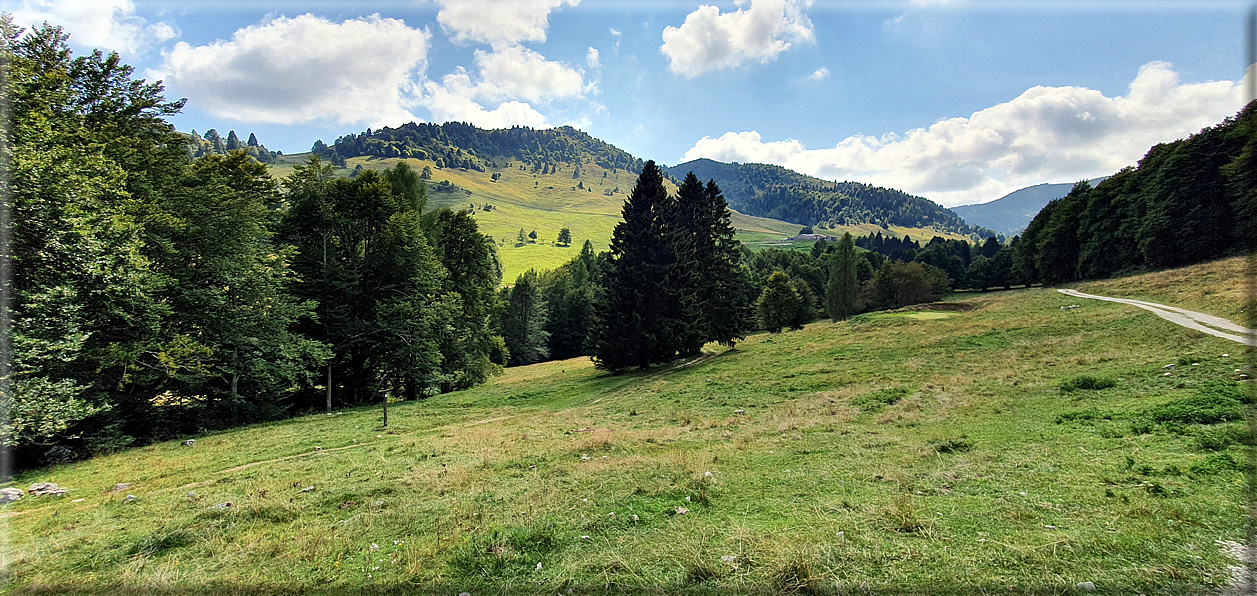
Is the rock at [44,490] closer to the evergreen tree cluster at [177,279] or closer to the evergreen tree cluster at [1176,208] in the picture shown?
the evergreen tree cluster at [177,279]

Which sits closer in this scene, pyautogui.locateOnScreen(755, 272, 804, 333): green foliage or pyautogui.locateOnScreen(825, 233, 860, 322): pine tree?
pyautogui.locateOnScreen(755, 272, 804, 333): green foliage

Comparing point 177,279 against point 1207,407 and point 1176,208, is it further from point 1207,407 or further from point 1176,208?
point 1176,208

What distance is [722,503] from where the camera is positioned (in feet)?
24.4

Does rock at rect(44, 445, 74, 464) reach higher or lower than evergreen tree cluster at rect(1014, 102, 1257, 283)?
lower

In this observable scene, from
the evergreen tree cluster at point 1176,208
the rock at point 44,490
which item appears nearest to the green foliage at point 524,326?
the rock at point 44,490

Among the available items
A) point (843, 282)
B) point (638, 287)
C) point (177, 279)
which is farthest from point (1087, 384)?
point (843, 282)

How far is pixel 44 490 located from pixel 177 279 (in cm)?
1154

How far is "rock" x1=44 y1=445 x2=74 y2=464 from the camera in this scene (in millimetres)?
15258

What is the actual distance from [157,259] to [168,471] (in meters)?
12.3

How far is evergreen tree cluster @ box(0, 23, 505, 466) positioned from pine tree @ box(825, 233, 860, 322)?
54.6m

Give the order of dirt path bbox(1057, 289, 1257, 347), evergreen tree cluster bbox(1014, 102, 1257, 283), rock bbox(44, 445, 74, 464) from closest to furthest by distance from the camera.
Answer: dirt path bbox(1057, 289, 1257, 347) < rock bbox(44, 445, 74, 464) < evergreen tree cluster bbox(1014, 102, 1257, 283)

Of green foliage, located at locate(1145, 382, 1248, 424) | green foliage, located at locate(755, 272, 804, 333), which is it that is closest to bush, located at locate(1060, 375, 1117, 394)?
green foliage, located at locate(1145, 382, 1248, 424)

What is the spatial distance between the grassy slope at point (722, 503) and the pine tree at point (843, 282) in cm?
5258

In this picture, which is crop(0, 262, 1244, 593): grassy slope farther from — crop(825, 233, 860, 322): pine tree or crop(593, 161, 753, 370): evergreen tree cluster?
crop(825, 233, 860, 322): pine tree
